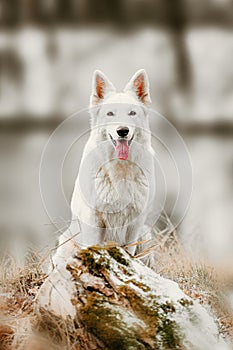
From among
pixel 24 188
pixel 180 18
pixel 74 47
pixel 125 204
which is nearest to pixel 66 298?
pixel 125 204

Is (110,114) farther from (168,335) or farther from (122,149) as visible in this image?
(168,335)

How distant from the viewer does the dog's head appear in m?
1.79

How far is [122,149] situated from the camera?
1836 mm

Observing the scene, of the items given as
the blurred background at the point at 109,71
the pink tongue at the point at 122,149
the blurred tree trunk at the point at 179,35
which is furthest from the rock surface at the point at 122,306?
the blurred tree trunk at the point at 179,35

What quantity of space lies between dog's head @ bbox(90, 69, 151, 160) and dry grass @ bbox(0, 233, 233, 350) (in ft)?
1.25

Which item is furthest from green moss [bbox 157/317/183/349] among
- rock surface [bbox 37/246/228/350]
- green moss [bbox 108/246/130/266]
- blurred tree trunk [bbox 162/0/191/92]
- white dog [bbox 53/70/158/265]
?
blurred tree trunk [bbox 162/0/191/92]

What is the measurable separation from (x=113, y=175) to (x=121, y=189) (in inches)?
2.1

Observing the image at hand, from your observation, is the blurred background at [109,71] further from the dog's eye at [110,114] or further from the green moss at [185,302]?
the green moss at [185,302]

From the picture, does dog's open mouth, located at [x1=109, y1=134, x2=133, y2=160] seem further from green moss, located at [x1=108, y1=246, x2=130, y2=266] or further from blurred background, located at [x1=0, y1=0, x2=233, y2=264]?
green moss, located at [x1=108, y1=246, x2=130, y2=266]

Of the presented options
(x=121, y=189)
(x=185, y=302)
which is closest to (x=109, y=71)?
(x=121, y=189)

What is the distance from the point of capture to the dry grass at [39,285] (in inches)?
59.3

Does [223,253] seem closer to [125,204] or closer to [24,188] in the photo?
[125,204]

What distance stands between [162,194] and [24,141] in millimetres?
522

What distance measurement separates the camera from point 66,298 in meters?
1.49
